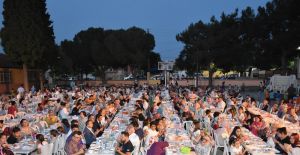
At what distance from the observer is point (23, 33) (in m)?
38.1

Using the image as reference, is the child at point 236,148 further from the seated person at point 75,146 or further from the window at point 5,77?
the window at point 5,77

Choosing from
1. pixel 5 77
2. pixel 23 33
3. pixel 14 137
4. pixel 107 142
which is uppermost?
pixel 23 33

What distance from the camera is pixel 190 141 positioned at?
11203 mm

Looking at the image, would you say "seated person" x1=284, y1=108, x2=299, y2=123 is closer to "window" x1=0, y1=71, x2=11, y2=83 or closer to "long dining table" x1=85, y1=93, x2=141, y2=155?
"long dining table" x1=85, y1=93, x2=141, y2=155

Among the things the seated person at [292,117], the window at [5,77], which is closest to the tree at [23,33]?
the window at [5,77]

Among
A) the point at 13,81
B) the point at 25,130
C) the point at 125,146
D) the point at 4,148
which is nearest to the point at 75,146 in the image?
the point at 125,146

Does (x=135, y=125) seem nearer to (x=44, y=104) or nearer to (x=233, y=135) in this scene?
(x=233, y=135)

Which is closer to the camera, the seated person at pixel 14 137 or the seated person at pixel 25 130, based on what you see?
the seated person at pixel 14 137

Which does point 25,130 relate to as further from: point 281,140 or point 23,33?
point 23,33

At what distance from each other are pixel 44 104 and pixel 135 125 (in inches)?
371

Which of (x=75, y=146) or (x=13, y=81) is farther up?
(x=13, y=81)

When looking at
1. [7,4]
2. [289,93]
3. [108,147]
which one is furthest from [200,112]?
[7,4]

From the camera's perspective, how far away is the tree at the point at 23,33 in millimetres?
37875

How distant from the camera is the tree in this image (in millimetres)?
37875
